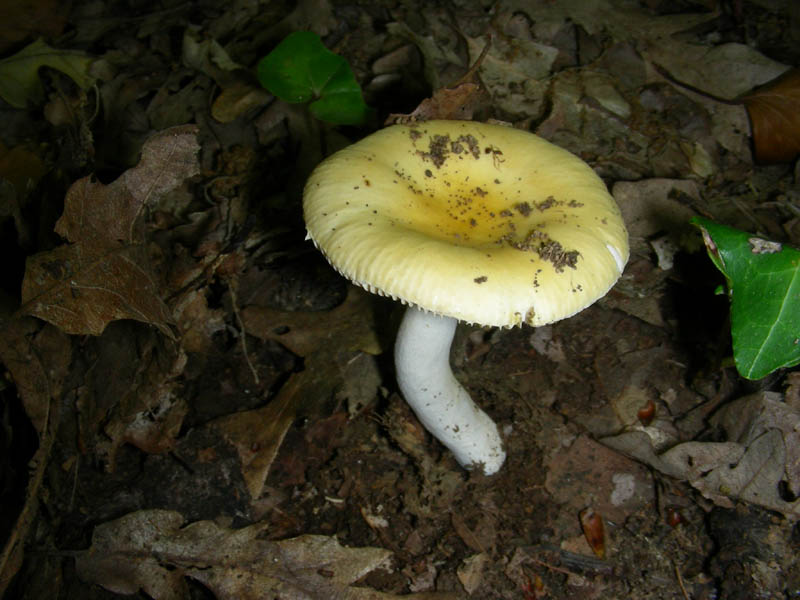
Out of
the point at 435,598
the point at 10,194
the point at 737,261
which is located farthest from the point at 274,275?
the point at 737,261

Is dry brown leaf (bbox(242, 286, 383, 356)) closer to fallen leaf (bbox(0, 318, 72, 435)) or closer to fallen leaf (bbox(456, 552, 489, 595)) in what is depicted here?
fallen leaf (bbox(0, 318, 72, 435))

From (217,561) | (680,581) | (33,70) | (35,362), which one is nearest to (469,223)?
(217,561)

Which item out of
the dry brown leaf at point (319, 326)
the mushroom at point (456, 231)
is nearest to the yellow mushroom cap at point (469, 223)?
the mushroom at point (456, 231)

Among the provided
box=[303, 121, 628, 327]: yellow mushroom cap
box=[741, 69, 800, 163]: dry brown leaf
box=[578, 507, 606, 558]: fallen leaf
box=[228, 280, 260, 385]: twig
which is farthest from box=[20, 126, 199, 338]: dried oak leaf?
box=[741, 69, 800, 163]: dry brown leaf

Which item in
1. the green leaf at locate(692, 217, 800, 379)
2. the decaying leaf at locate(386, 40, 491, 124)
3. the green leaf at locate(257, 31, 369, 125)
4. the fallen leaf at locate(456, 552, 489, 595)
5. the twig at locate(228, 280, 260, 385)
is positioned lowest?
the fallen leaf at locate(456, 552, 489, 595)

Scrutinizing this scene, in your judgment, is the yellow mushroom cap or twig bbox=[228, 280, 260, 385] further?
twig bbox=[228, 280, 260, 385]

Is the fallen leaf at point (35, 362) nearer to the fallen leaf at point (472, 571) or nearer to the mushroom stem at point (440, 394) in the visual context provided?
the mushroom stem at point (440, 394)

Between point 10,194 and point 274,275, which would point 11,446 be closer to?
point 10,194
